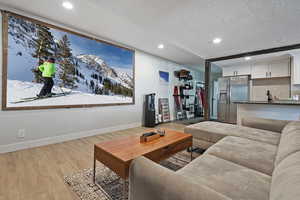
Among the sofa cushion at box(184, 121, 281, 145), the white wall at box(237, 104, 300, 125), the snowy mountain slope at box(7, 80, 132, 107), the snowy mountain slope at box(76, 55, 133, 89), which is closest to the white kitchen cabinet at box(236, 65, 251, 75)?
the white wall at box(237, 104, 300, 125)

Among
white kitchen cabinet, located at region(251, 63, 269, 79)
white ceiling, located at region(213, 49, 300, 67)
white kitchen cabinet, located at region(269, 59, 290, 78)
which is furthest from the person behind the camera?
white kitchen cabinet, located at region(251, 63, 269, 79)

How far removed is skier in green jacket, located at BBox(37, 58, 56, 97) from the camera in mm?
2646

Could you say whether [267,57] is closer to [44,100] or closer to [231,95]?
[231,95]

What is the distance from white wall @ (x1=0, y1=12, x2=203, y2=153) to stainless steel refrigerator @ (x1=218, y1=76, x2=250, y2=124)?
2462 millimetres

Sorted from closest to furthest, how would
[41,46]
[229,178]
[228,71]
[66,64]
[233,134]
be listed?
[229,178] → [233,134] → [41,46] → [66,64] → [228,71]

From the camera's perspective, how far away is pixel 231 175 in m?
1.00

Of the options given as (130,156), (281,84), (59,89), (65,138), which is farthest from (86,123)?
(281,84)

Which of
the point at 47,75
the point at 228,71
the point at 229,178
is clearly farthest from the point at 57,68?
the point at 228,71

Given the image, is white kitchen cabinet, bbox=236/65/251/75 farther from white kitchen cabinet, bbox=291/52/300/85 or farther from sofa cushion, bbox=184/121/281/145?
sofa cushion, bbox=184/121/281/145

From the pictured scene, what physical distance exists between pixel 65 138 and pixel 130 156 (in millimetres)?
2358

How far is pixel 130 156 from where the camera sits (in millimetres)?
1300

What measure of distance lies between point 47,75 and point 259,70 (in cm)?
623

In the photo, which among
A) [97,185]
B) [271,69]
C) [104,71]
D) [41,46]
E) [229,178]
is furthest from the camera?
[271,69]

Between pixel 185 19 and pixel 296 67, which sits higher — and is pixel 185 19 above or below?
above
